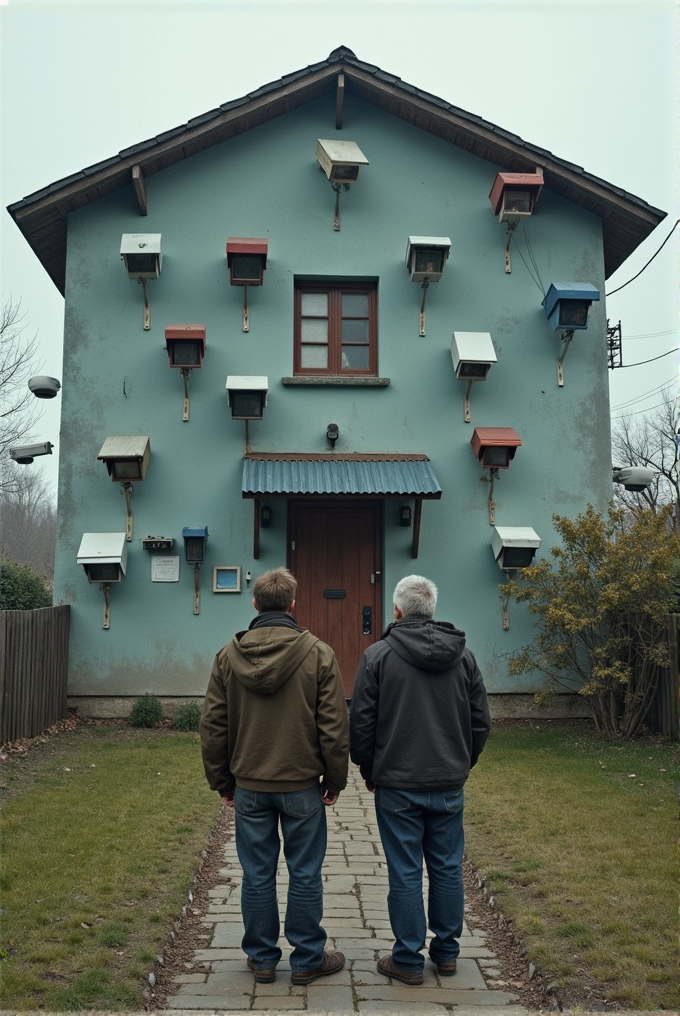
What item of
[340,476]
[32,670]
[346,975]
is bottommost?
[346,975]

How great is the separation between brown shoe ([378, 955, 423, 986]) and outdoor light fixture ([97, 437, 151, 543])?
299 inches

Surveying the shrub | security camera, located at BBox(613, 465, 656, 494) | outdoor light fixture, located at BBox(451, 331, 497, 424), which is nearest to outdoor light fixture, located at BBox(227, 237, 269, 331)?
outdoor light fixture, located at BBox(451, 331, 497, 424)

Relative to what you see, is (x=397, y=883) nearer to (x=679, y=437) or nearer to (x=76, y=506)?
(x=679, y=437)

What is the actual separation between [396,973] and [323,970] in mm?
349

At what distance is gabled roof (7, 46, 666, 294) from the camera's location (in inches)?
448

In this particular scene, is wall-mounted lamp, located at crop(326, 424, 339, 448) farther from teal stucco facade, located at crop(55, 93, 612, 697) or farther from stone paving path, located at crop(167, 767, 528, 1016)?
stone paving path, located at crop(167, 767, 528, 1016)

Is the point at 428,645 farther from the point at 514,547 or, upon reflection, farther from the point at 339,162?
the point at 339,162

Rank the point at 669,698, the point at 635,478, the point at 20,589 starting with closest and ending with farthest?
the point at 669,698, the point at 635,478, the point at 20,589

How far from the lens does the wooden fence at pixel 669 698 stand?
32.2 feet

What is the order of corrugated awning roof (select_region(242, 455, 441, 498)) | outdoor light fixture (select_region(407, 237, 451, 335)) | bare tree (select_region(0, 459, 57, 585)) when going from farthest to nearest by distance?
bare tree (select_region(0, 459, 57, 585)) < outdoor light fixture (select_region(407, 237, 451, 335)) < corrugated awning roof (select_region(242, 455, 441, 498))

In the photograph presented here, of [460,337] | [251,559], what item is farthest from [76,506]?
[460,337]

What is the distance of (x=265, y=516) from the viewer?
37.1 feet

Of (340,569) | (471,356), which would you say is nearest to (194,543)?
(340,569)

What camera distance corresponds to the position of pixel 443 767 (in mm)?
4309
